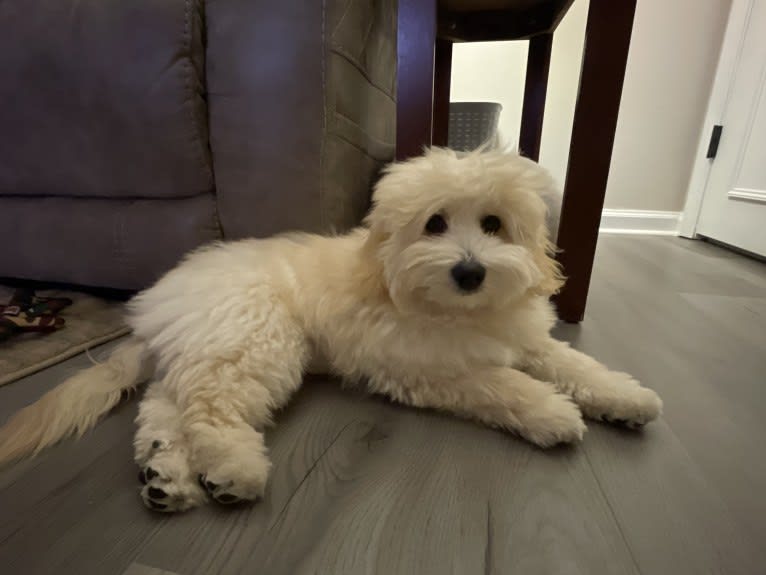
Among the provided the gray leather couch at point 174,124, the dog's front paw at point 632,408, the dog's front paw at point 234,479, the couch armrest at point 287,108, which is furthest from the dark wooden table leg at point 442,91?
the dog's front paw at point 234,479

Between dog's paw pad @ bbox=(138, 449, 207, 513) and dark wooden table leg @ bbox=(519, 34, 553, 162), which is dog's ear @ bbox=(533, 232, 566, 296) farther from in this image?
dark wooden table leg @ bbox=(519, 34, 553, 162)

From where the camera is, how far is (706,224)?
10.5 ft

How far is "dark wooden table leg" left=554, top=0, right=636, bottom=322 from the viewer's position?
1235 mm

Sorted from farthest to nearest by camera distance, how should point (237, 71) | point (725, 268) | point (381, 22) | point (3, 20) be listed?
point (725, 268), point (381, 22), point (3, 20), point (237, 71)

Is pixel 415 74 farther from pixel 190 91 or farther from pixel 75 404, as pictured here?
pixel 75 404

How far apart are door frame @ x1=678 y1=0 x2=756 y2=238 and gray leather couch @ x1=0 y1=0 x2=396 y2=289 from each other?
2669 mm

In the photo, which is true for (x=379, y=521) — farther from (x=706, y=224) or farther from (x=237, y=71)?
(x=706, y=224)

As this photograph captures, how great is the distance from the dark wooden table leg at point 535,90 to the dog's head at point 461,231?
4.53 feet

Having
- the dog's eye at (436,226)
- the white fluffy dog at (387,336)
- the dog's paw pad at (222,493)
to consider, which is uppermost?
the dog's eye at (436,226)

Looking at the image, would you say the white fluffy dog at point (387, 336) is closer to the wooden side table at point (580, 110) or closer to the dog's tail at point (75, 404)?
the dog's tail at point (75, 404)

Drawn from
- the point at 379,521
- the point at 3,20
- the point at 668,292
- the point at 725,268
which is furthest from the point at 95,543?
the point at 725,268

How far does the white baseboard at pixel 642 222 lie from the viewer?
11.3 feet

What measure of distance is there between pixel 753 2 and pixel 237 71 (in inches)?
129

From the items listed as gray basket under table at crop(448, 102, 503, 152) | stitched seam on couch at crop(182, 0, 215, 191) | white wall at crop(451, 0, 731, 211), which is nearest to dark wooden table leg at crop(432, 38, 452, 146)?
gray basket under table at crop(448, 102, 503, 152)
